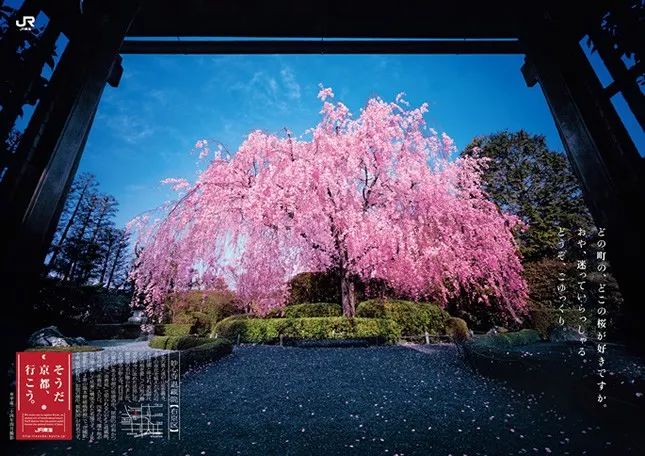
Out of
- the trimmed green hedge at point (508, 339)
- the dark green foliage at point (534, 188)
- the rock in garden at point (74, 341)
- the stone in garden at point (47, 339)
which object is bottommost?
the trimmed green hedge at point (508, 339)

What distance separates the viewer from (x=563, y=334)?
12273 mm

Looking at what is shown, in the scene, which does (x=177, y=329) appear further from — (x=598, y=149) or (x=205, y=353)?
(x=598, y=149)

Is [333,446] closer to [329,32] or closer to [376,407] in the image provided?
[376,407]

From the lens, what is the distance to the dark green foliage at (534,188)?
18.3 metres

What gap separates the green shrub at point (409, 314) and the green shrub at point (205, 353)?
602 centimetres

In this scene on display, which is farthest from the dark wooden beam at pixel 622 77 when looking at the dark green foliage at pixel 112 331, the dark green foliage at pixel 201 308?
the dark green foliage at pixel 112 331

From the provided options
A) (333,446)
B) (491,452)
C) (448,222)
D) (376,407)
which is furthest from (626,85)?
(448,222)

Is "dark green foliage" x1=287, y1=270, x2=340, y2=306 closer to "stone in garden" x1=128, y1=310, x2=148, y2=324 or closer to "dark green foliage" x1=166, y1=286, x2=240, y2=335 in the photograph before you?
"dark green foliage" x1=166, y1=286, x2=240, y2=335

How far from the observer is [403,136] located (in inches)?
500

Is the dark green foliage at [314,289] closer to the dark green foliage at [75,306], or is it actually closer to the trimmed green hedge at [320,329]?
the trimmed green hedge at [320,329]

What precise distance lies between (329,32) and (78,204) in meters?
29.0

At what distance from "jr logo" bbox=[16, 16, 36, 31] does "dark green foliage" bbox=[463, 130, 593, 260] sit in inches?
791

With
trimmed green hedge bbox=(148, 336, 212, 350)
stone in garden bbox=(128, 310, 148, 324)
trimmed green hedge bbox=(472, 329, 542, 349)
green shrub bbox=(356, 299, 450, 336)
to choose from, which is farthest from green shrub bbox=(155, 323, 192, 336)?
trimmed green hedge bbox=(472, 329, 542, 349)

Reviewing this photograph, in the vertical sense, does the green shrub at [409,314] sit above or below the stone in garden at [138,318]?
below
